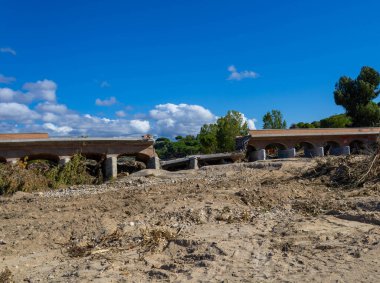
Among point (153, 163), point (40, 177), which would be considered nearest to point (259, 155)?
point (153, 163)

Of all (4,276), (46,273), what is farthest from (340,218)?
(4,276)

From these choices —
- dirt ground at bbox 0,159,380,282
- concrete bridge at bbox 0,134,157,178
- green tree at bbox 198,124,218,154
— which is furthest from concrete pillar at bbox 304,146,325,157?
dirt ground at bbox 0,159,380,282

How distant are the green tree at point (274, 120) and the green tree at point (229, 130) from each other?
5316 mm

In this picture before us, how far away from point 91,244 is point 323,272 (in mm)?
3480

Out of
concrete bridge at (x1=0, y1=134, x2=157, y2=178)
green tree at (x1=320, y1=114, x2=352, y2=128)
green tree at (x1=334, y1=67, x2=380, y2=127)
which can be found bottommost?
concrete bridge at (x1=0, y1=134, x2=157, y2=178)

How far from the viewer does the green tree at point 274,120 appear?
152 ft

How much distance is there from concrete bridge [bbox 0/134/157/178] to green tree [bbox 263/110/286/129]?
983 inches

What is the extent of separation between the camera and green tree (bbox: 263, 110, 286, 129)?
4638cm

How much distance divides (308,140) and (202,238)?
28.7 metres

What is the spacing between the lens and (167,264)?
5.03 metres

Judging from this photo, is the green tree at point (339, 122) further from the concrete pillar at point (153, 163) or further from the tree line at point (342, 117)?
the concrete pillar at point (153, 163)

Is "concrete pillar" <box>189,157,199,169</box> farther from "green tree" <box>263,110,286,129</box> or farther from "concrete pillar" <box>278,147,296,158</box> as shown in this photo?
"green tree" <box>263,110,286,129</box>

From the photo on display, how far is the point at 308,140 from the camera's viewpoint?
33.0 meters

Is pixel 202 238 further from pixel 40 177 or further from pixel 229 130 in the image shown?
pixel 229 130
